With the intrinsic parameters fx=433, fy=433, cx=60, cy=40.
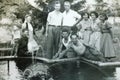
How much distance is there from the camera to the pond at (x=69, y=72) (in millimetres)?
5234

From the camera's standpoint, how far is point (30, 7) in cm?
534

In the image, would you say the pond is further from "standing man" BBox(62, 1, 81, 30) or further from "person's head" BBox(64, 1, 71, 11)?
"person's head" BBox(64, 1, 71, 11)

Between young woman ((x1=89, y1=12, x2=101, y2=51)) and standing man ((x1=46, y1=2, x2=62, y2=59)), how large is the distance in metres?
0.41

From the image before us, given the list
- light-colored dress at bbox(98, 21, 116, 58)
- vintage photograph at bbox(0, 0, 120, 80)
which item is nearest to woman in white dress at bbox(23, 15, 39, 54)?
vintage photograph at bbox(0, 0, 120, 80)

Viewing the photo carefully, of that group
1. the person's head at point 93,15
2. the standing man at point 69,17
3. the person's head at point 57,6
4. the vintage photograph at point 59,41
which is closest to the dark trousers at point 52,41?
the vintage photograph at point 59,41

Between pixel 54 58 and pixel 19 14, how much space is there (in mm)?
692

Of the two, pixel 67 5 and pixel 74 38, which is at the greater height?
pixel 67 5

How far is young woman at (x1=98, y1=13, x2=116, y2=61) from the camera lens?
530 centimetres

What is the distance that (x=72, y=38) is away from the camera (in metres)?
5.30

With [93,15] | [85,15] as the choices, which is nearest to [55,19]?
[85,15]

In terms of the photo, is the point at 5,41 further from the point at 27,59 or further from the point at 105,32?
the point at 105,32

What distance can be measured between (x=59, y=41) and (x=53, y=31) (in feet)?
0.47

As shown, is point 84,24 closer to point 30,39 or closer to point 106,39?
point 106,39

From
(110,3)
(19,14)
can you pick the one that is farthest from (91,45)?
(19,14)
